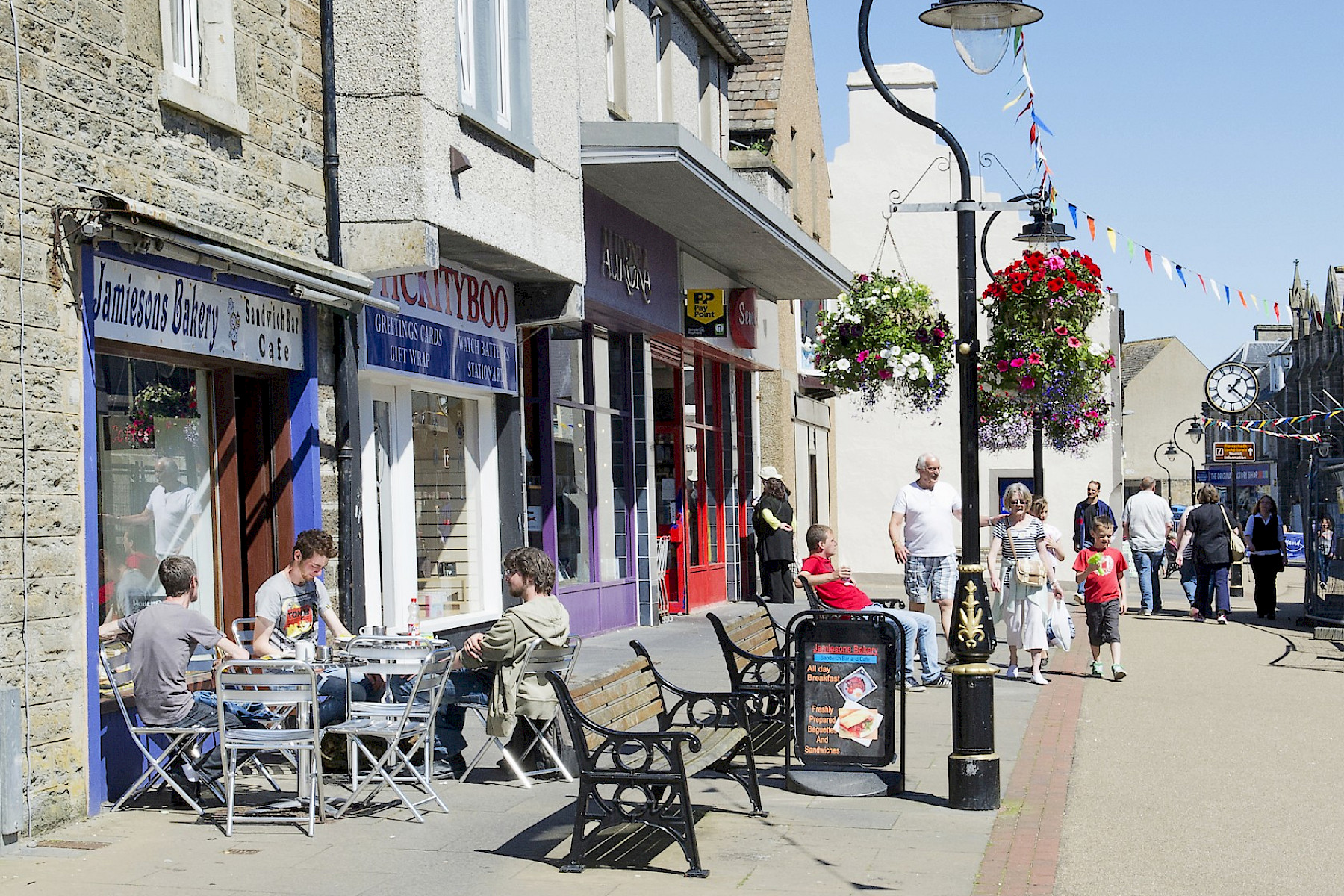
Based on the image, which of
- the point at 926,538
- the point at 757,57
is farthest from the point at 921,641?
the point at 757,57

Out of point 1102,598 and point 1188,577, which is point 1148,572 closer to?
point 1188,577

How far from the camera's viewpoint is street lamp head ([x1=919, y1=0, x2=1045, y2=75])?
8102mm

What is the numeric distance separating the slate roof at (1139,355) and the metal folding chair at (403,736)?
77.9 meters

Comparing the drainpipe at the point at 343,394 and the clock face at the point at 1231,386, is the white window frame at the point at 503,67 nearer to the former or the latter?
the drainpipe at the point at 343,394

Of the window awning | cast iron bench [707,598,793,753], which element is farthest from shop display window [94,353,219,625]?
the window awning

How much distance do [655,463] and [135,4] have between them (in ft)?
40.6

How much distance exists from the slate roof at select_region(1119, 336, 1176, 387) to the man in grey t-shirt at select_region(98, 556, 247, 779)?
78.8m


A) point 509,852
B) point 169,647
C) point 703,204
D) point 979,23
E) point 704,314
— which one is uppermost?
point 703,204

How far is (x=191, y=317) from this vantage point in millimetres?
8641

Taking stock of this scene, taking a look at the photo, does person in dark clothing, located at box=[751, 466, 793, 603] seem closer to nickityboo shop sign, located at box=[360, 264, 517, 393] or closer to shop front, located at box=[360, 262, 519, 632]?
shop front, located at box=[360, 262, 519, 632]

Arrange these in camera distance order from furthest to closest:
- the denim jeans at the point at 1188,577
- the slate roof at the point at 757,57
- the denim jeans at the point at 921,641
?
the slate roof at the point at 757,57 < the denim jeans at the point at 1188,577 < the denim jeans at the point at 921,641

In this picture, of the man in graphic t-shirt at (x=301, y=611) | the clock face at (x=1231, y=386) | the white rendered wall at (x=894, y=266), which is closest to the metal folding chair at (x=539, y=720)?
the man in graphic t-shirt at (x=301, y=611)

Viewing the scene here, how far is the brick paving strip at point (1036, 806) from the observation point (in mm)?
6465

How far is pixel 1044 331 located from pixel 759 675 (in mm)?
7273
